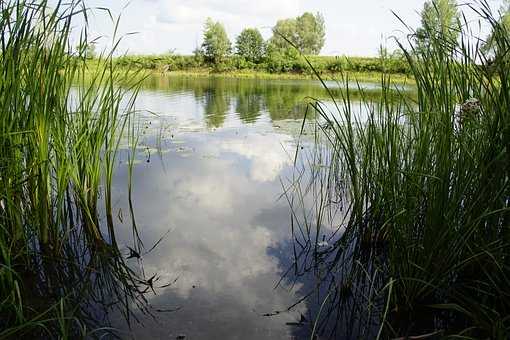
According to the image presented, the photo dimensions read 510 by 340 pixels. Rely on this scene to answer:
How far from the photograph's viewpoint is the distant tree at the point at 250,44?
4450 cm

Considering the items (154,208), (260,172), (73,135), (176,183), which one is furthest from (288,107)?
(73,135)

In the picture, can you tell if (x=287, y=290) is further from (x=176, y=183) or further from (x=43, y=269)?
(x=176, y=183)

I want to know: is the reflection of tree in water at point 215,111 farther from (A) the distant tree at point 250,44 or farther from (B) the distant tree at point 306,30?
(B) the distant tree at point 306,30

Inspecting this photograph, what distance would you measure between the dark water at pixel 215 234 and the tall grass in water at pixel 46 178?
0.76 feet

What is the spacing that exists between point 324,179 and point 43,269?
280 cm

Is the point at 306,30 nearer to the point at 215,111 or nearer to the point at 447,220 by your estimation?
the point at 215,111

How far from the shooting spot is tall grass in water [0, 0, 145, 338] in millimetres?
1633

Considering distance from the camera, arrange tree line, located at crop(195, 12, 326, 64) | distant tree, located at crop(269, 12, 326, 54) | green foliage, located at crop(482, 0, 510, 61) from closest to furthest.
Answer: green foliage, located at crop(482, 0, 510, 61) → tree line, located at crop(195, 12, 326, 64) → distant tree, located at crop(269, 12, 326, 54)

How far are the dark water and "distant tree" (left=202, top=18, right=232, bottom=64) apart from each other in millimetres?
35563

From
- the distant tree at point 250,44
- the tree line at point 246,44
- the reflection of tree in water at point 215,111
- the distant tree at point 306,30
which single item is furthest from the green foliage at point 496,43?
the distant tree at point 306,30

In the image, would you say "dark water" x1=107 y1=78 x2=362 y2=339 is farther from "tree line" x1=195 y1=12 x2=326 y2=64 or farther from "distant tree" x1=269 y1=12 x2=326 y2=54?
"distant tree" x1=269 y1=12 x2=326 y2=54

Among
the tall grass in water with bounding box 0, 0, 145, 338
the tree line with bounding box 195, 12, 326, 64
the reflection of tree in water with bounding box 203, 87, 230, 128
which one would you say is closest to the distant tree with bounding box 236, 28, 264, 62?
the tree line with bounding box 195, 12, 326, 64

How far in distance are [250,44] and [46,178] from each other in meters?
45.5

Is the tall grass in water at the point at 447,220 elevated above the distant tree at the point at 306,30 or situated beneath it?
situated beneath
